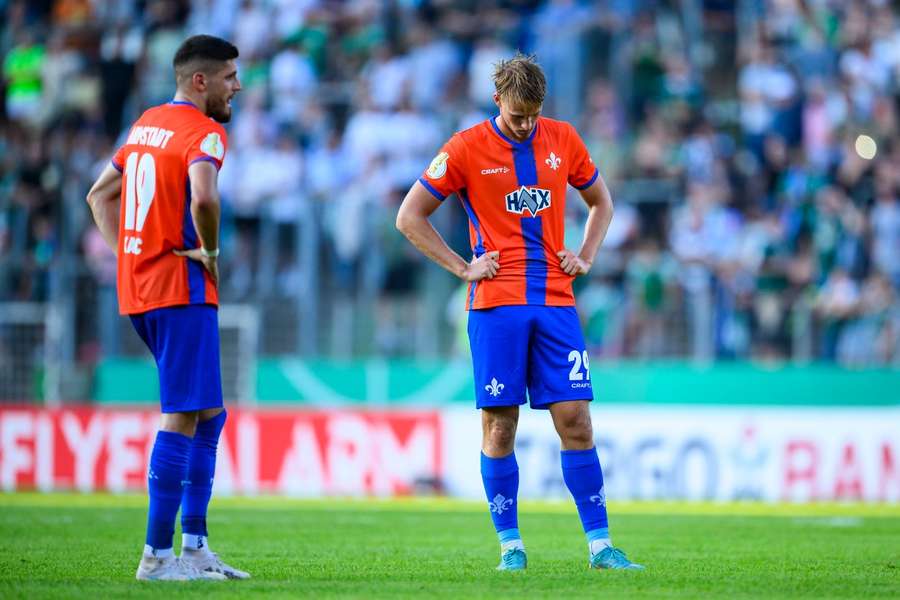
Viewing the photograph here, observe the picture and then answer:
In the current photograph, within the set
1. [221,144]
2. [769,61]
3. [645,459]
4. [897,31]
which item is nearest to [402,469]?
[645,459]

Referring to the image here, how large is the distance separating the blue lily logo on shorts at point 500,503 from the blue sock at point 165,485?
1722 millimetres

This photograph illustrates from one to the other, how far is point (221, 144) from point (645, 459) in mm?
10338

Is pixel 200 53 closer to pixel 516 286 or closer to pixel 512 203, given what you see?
pixel 512 203

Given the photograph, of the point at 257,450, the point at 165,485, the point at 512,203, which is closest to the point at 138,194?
the point at 165,485

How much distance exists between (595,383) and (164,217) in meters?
11.0

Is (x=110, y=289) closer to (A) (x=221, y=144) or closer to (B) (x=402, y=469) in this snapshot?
(B) (x=402, y=469)

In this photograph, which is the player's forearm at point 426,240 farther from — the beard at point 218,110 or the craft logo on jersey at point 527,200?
the beard at point 218,110

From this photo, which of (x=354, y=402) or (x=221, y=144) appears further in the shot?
(x=354, y=402)

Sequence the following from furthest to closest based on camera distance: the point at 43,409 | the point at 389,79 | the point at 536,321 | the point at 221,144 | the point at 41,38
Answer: the point at 41,38 → the point at 389,79 → the point at 43,409 → the point at 536,321 → the point at 221,144

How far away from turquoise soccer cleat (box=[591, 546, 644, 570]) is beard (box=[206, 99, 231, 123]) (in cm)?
306

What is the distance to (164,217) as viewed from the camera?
7.73 meters

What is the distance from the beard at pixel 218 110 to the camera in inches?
313

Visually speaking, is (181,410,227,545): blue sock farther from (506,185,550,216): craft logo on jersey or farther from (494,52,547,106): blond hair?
(494,52,547,106): blond hair

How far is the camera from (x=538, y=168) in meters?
8.36
